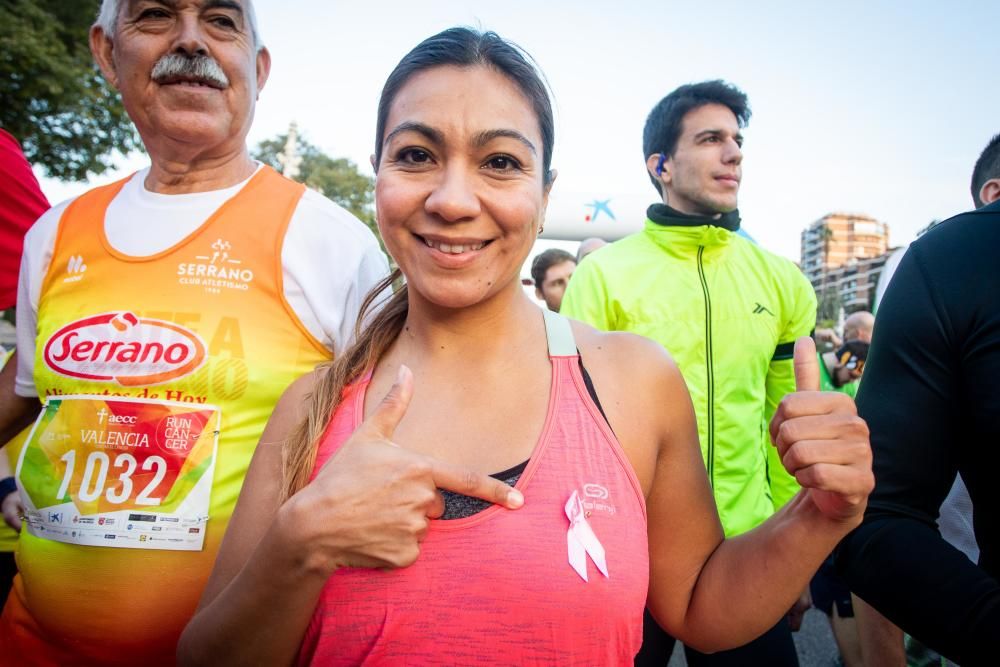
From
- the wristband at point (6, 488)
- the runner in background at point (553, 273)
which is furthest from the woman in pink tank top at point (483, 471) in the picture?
the runner in background at point (553, 273)

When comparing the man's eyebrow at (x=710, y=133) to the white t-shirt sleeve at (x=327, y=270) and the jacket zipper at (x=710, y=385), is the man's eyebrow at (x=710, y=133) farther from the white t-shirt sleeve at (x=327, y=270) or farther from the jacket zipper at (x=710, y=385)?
the white t-shirt sleeve at (x=327, y=270)

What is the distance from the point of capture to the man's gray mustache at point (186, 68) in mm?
1853

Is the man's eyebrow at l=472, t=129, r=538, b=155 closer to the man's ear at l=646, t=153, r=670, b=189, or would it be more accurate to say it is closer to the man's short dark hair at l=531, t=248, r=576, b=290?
the man's ear at l=646, t=153, r=670, b=189

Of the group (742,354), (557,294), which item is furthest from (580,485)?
(557,294)

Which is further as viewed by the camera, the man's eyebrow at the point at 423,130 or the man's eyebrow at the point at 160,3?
the man's eyebrow at the point at 160,3

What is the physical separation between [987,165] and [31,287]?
10.8ft

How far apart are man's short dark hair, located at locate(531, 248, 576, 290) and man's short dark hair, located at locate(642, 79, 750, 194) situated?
Answer: 2.83m

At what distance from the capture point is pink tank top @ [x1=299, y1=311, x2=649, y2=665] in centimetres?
115

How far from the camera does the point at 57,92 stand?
1043 cm

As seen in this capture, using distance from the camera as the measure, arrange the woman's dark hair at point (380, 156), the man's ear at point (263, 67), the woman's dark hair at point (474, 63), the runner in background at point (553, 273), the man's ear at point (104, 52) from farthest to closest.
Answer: the runner in background at point (553, 273) < the man's ear at point (263, 67) < the man's ear at point (104, 52) < the woman's dark hair at point (474, 63) < the woman's dark hair at point (380, 156)

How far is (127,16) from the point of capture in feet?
6.26

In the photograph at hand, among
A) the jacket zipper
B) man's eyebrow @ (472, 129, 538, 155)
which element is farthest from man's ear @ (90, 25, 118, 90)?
the jacket zipper

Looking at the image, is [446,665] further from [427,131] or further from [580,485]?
[427,131]

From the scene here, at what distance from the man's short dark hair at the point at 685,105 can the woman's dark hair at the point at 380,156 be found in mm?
2011
